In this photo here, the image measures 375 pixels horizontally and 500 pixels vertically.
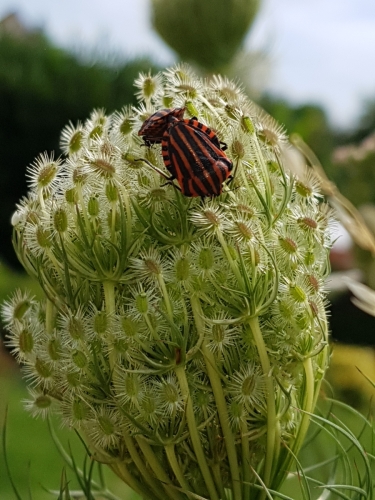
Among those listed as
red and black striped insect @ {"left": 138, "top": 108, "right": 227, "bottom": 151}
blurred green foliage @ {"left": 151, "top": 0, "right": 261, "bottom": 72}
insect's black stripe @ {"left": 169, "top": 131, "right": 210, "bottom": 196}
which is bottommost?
insect's black stripe @ {"left": 169, "top": 131, "right": 210, "bottom": 196}

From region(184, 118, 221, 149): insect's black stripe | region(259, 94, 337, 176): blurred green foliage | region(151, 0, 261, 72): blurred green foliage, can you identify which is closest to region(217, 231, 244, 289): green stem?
region(184, 118, 221, 149): insect's black stripe

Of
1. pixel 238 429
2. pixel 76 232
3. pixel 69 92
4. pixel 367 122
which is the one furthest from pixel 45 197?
pixel 367 122

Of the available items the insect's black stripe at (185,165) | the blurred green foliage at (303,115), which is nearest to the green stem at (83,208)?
the insect's black stripe at (185,165)

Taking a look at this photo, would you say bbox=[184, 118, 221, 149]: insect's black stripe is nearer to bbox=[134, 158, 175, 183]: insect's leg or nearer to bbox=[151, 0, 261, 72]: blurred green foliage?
bbox=[134, 158, 175, 183]: insect's leg

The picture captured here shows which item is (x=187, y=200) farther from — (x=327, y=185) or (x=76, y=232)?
(x=327, y=185)

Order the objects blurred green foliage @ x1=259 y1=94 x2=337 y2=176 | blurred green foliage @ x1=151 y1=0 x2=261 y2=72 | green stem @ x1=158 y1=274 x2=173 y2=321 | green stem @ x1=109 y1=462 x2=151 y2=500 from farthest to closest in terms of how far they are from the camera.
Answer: blurred green foliage @ x1=259 y1=94 x2=337 y2=176, blurred green foliage @ x1=151 y1=0 x2=261 y2=72, green stem @ x1=109 y1=462 x2=151 y2=500, green stem @ x1=158 y1=274 x2=173 y2=321

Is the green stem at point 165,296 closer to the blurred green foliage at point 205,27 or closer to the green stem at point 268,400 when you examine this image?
the green stem at point 268,400

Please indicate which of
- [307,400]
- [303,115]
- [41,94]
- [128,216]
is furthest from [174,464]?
[41,94]
